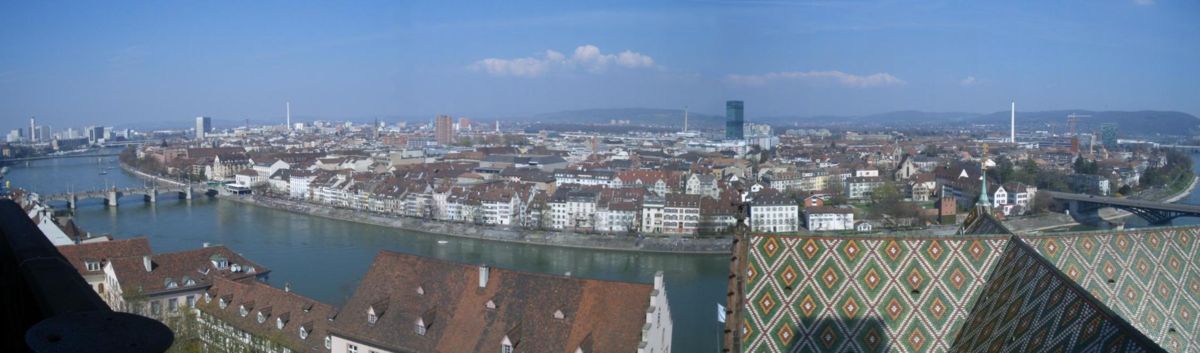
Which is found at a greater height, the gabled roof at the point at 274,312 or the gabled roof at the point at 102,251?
the gabled roof at the point at 102,251

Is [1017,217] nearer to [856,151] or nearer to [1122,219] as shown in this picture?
[1122,219]

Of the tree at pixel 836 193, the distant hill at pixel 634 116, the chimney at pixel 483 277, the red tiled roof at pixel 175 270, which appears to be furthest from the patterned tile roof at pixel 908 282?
the distant hill at pixel 634 116

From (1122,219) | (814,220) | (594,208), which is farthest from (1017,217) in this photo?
(594,208)

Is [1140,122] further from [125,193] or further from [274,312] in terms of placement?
[274,312]

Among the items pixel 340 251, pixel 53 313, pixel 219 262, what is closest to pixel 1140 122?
pixel 340 251

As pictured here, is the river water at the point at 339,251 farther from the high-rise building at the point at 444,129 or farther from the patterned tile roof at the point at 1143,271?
the high-rise building at the point at 444,129

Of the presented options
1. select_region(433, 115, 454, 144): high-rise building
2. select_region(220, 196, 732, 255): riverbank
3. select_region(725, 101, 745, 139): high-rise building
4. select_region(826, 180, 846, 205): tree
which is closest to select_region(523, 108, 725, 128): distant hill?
select_region(725, 101, 745, 139): high-rise building
